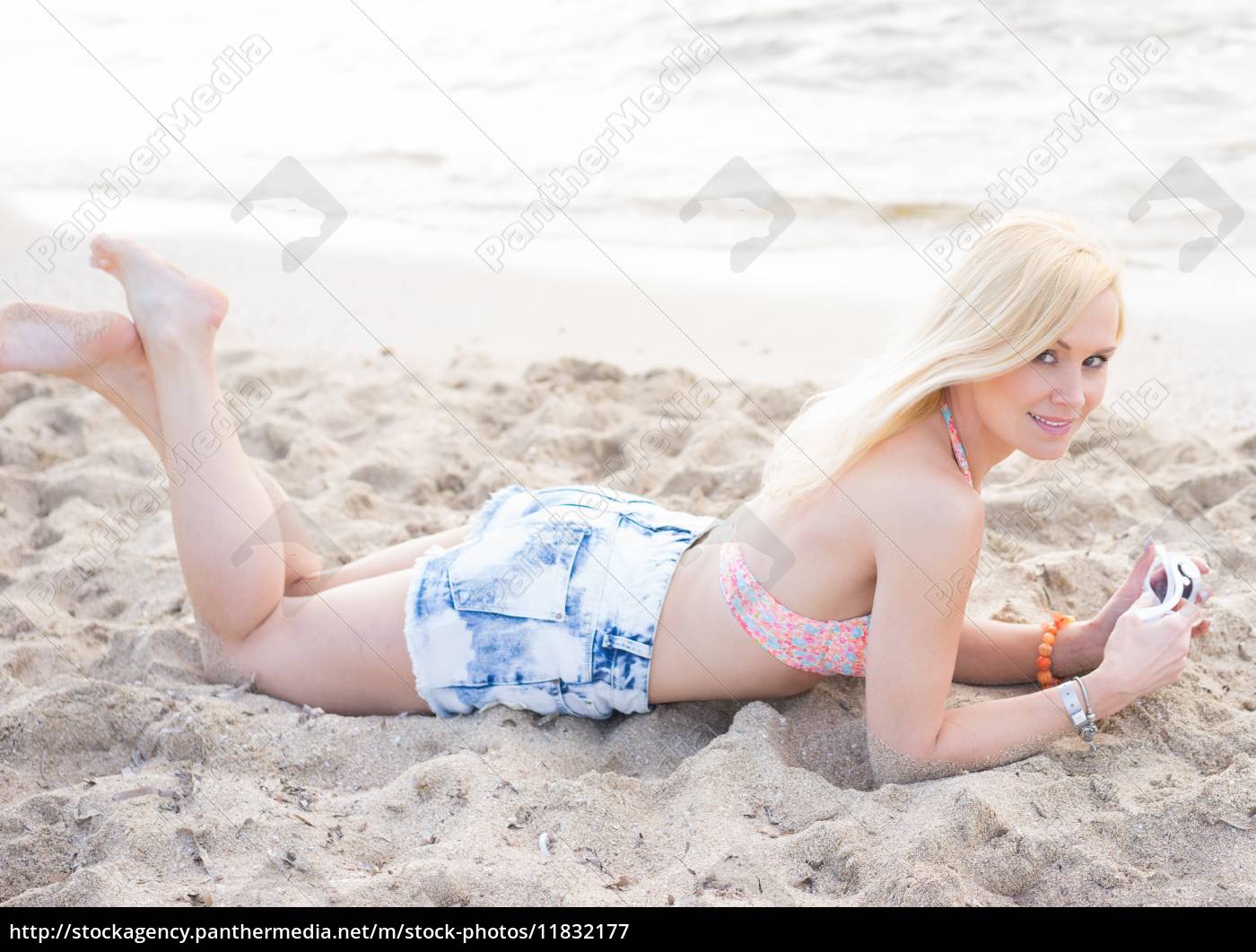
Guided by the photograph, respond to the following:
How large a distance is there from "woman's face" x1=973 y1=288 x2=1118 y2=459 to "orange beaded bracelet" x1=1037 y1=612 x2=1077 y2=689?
0.53 metres

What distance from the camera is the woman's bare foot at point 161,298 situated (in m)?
2.65

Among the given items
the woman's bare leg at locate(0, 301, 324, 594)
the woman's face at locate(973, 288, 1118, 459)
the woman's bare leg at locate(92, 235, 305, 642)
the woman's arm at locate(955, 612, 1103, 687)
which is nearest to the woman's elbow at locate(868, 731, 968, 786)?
the woman's arm at locate(955, 612, 1103, 687)

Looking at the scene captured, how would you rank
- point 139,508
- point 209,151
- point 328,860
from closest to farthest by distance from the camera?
point 328,860, point 139,508, point 209,151

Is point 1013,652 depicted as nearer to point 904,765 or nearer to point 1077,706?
point 1077,706

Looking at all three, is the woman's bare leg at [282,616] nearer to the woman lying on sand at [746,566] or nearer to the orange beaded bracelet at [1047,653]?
the woman lying on sand at [746,566]

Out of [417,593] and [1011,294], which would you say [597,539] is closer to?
[417,593]

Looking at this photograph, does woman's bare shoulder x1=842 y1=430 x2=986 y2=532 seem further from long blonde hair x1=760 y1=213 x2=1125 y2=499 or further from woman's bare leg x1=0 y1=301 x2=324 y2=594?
woman's bare leg x1=0 y1=301 x2=324 y2=594

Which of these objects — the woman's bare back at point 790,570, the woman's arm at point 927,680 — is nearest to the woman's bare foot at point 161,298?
the woman's bare back at point 790,570

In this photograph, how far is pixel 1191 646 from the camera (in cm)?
268

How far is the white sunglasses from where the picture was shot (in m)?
2.30
